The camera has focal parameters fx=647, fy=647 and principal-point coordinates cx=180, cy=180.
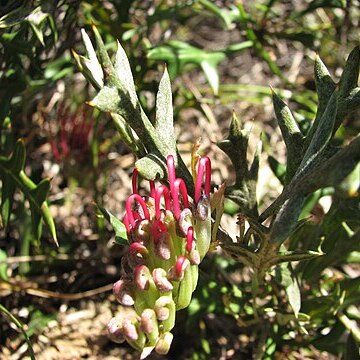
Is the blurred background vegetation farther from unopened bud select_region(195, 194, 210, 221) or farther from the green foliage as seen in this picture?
unopened bud select_region(195, 194, 210, 221)

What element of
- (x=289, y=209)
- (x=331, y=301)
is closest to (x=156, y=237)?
(x=289, y=209)

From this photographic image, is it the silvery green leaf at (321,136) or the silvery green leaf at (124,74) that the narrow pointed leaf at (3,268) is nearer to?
the silvery green leaf at (124,74)

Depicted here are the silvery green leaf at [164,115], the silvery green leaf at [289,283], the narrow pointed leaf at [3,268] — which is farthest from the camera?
the narrow pointed leaf at [3,268]

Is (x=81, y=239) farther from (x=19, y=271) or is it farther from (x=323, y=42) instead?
(x=323, y=42)

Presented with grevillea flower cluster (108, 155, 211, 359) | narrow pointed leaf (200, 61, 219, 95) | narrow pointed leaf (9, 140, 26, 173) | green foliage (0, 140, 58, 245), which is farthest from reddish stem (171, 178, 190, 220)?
narrow pointed leaf (200, 61, 219, 95)

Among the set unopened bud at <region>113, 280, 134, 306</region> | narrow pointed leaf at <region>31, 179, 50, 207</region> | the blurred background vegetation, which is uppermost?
unopened bud at <region>113, 280, 134, 306</region>

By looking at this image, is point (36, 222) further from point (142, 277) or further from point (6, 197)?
point (142, 277)

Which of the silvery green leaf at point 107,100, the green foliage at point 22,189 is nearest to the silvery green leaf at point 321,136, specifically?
the silvery green leaf at point 107,100
